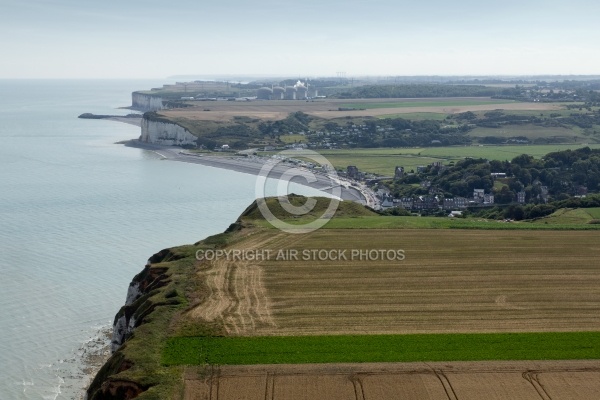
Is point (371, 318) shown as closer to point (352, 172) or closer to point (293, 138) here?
point (352, 172)

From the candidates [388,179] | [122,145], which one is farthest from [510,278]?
[122,145]

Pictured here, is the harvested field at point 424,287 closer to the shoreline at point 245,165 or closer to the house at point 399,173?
the shoreline at point 245,165

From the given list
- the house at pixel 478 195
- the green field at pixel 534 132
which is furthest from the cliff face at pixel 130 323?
the green field at pixel 534 132

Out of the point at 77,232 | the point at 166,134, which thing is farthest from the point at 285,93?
the point at 77,232

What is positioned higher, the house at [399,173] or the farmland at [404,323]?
the farmland at [404,323]

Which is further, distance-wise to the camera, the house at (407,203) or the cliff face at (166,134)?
the cliff face at (166,134)

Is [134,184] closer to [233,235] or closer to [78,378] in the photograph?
[233,235]
